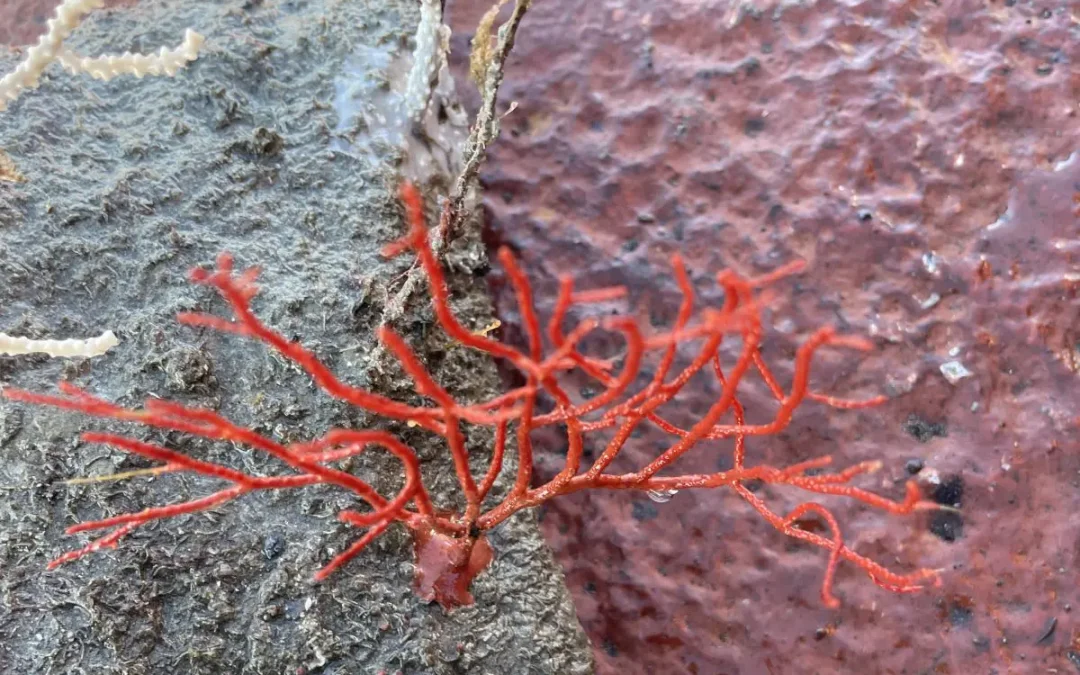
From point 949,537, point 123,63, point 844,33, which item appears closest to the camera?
point 123,63

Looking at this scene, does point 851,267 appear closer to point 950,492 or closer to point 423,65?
point 950,492

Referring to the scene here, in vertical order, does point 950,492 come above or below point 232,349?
below

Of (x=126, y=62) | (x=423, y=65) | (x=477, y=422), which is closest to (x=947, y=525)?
(x=477, y=422)

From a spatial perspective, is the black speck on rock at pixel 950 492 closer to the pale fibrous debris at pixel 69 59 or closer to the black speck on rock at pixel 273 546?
the black speck on rock at pixel 273 546

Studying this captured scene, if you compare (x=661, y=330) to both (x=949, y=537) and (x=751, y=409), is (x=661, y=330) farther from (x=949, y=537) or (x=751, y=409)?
(x=949, y=537)

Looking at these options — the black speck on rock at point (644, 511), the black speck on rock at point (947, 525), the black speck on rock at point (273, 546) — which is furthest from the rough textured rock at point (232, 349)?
the black speck on rock at point (947, 525)

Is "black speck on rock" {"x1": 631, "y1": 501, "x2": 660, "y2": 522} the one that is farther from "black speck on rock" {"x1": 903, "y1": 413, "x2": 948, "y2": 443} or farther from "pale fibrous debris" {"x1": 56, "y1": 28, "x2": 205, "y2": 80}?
"pale fibrous debris" {"x1": 56, "y1": 28, "x2": 205, "y2": 80}

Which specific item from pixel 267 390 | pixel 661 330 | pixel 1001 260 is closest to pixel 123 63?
pixel 267 390

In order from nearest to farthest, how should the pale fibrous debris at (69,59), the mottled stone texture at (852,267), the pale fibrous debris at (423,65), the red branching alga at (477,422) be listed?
the red branching alga at (477,422) < the pale fibrous debris at (69,59) < the mottled stone texture at (852,267) < the pale fibrous debris at (423,65)
